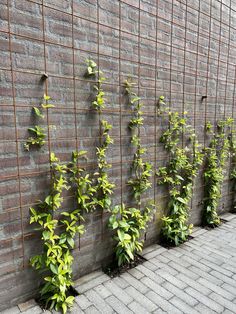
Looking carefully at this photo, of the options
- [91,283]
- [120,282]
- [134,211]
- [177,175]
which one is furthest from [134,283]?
[177,175]

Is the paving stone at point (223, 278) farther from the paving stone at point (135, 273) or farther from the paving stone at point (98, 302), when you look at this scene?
the paving stone at point (98, 302)

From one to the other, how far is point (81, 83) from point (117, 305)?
1.66 m

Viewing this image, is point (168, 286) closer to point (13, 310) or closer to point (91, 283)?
point (91, 283)

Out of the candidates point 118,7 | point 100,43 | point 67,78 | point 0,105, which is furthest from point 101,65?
point 0,105

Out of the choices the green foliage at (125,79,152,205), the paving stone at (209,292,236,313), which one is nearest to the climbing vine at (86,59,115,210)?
the green foliage at (125,79,152,205)

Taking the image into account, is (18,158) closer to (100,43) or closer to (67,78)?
(67,78)

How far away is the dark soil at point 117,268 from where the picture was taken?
2170mm

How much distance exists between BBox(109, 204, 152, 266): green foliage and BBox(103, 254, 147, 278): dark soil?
43 mm

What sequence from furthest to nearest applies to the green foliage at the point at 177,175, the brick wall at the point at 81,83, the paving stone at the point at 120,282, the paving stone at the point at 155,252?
the green foliage at the point at 177,175
the paving stone at the point at 155,252
the paving stone at the point at 120,282
the brick wall at the point at 81,83

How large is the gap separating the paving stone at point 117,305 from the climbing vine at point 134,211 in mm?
368

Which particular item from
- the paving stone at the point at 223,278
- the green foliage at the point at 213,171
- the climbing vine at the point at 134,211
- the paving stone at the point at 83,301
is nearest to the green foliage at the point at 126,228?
the climbing vine at the point at 134,211

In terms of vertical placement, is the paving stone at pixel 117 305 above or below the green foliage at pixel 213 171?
below

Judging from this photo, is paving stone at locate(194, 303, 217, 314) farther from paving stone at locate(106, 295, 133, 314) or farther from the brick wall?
the brick wall

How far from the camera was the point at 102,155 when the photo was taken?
2062 millimetres
